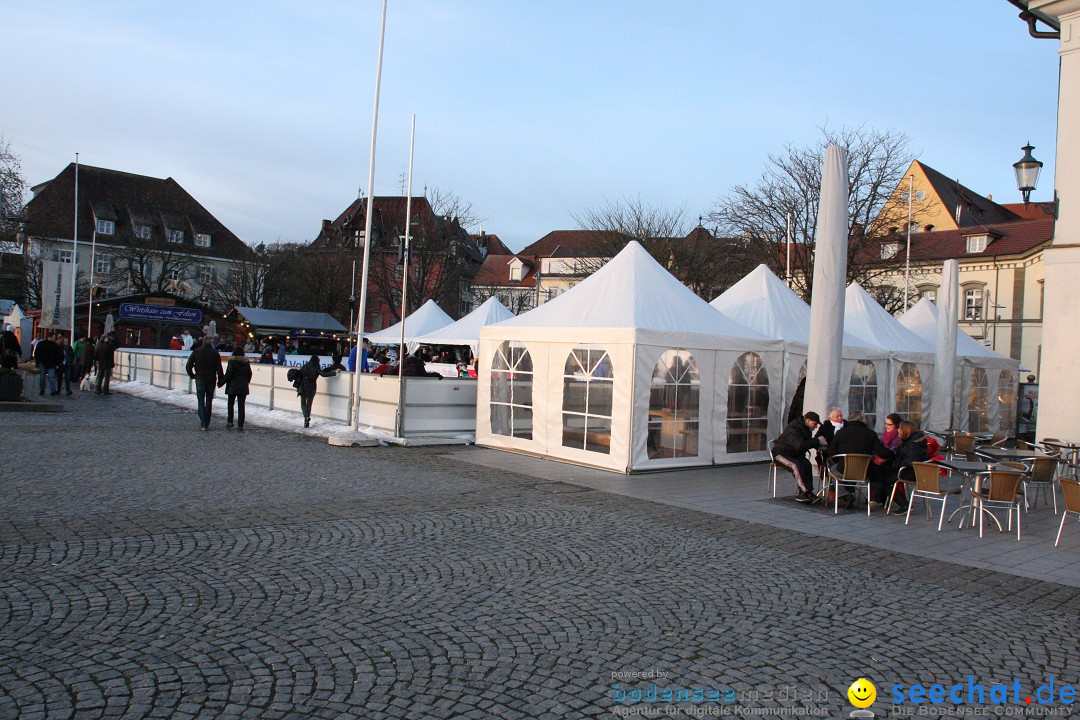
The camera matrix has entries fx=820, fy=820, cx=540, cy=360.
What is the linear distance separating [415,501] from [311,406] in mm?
9078

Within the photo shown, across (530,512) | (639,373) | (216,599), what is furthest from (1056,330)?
(216,599)

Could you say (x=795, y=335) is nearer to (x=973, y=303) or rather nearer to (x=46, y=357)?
(x=46, y=357)

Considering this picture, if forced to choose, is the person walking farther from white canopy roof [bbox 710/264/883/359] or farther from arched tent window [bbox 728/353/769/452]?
white canopy roof [bbox 710/264/883/359]

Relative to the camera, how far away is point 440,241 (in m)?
43.0

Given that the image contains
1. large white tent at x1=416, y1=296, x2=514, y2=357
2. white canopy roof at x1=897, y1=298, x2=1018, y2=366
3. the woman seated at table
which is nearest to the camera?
the woman seated at table

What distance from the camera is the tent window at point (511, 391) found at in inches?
575

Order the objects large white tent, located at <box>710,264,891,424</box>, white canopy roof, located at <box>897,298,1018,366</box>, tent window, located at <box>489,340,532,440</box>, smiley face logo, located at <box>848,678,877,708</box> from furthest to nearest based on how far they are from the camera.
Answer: white canopy roof, located at <box>897,298,1018,366</box> < large white tent, located at <box>710,264,891,424</box> < tent window, located at <box>489,340,532,440</box> < smiley face logo, located at <box>848,678,877,708</box>

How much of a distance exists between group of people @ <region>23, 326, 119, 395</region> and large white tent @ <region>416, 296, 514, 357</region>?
912 cm

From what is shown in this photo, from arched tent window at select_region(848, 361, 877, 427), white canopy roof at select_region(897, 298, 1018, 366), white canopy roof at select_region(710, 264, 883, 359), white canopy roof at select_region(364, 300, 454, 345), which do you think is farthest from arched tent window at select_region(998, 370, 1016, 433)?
white canopy roof at select_region(364, 300, 454, 345)

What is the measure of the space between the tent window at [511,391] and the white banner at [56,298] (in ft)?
59.5

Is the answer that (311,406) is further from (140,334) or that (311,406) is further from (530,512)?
(140,334)

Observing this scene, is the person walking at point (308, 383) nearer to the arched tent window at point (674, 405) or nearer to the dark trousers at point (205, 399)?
the dark trousers at point (205, 399)

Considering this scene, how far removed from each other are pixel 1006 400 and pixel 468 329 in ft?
51.8

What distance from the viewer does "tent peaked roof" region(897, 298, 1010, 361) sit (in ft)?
68.3
